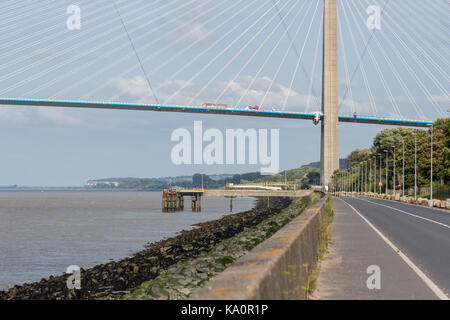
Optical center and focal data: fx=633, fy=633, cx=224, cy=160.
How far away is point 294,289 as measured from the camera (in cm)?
764

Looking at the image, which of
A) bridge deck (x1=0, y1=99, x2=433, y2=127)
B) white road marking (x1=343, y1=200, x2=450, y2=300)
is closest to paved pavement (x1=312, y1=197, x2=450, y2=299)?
white road marking (x1=343, y1=200, x2=450, y2=300)

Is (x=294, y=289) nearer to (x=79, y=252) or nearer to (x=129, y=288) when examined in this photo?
(x=129, y=288)

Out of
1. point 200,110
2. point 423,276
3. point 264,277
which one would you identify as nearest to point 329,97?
point 200,110

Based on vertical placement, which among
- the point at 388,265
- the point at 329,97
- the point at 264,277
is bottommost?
the point at 388,265

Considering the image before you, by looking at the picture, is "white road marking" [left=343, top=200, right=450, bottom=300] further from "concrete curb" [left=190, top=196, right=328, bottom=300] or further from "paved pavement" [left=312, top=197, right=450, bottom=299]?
"concrete curb" [left=190, top=196, right=328, bottom=300]

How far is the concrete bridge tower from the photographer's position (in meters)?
129

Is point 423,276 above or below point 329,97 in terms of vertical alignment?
below

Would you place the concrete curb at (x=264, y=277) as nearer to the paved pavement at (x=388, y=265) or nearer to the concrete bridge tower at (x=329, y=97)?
the paved pavement at (x=388, y=265)

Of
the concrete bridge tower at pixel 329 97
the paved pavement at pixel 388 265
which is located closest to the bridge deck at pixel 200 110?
the concrete bridge tower at pixel 329 97

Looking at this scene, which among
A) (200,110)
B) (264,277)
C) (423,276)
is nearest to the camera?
(264,277)

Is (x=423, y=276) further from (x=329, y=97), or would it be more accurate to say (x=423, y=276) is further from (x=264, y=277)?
(x=329, y=97)

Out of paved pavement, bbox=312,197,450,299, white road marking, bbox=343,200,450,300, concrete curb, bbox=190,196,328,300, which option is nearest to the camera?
concrete curb, bbox=190,196,328,300

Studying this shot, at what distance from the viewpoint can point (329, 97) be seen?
5157 inches
